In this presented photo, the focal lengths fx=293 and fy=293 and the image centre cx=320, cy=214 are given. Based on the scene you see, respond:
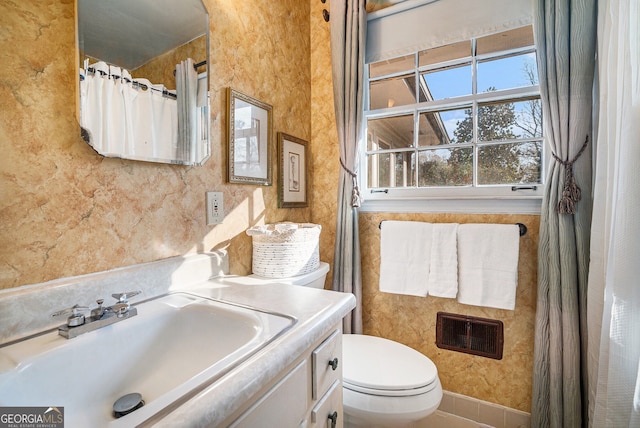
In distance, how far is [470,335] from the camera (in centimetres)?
148

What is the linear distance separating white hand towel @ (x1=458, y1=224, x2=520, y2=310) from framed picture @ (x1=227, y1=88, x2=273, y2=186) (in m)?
1.02

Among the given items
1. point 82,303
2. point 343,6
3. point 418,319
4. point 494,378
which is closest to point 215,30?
point 343,6

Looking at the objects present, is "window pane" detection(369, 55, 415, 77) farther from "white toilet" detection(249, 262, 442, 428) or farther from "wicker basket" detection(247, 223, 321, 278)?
"white toilet" detection(249, 262, 442, 428)

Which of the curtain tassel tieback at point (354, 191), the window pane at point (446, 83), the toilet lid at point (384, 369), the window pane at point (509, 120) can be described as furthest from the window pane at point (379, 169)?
the toilet lid at point (384, 369)

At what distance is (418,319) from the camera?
1.59 m

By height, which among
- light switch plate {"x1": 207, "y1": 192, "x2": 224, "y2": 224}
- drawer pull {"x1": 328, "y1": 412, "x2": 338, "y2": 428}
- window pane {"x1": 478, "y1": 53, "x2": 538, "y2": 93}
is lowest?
drawer pull {"x1": 328, "y1": 412, "x2": 338, "y2": 428}

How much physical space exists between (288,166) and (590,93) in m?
1.35

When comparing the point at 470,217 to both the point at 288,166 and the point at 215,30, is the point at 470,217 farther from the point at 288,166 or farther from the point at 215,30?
the point at 215,30

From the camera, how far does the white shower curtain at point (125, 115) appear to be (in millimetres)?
771

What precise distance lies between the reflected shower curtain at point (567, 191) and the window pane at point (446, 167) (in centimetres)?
35

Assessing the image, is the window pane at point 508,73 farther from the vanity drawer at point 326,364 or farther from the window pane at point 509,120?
the vanity drawer at point 326,364

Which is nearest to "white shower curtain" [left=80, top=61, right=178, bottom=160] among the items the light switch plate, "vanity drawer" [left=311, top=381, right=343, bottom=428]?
the light switch plate

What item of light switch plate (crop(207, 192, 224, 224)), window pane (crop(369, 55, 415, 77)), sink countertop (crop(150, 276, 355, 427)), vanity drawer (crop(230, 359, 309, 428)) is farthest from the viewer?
window pane (crop(369, 55, 415, 77))

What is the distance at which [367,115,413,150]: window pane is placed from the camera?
1672 millimetres
